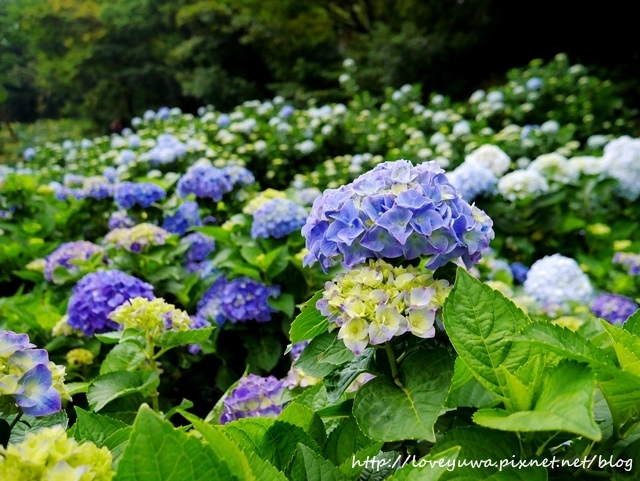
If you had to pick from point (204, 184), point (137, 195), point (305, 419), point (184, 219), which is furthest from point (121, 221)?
point (305, 419)

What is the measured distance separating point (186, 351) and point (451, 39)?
949 centimetres

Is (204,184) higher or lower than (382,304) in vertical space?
lower

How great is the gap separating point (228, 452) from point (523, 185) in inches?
106

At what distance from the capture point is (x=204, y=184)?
9.30ft

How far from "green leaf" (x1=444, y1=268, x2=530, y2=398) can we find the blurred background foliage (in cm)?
643

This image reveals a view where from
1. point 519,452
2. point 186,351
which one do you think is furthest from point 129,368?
point 519,452

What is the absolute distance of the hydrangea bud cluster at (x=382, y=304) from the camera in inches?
31.1

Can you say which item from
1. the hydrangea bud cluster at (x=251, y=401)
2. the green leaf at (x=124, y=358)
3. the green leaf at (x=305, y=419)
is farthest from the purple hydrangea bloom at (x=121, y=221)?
the green leaf at (x=305, y=419)

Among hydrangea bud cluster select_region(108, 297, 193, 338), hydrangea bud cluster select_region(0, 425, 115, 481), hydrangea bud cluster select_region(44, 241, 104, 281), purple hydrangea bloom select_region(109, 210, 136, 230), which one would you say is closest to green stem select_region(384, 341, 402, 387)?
hydrangea bud cluster select_region(0, 425, 115, 481)

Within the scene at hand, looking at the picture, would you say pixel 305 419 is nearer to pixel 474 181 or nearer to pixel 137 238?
pixel 137 238

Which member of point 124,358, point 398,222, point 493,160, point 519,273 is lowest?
point 519,273

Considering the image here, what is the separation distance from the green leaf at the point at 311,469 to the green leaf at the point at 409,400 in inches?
2.5

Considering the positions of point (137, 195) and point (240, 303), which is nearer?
point (240, 303)

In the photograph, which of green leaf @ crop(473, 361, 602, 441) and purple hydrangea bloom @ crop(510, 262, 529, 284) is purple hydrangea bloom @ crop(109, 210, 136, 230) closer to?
purple hydrangea bloom @ crop(510, 262, 529, 284)
